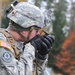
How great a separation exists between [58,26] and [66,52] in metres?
5.17

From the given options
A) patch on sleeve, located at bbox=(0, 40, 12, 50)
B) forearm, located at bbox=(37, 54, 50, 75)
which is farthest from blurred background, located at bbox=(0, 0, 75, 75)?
patch on sleeve, located at bbox=(0, 40, 12, 50)

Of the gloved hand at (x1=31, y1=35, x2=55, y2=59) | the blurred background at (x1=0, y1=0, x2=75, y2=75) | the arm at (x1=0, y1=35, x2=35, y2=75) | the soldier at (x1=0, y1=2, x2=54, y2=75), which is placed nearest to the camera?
the arm at (x1=0, y1=35, x2=35, y2=75)

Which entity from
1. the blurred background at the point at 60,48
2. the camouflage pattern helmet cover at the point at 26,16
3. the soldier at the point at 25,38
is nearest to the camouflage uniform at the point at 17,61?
the soldier at the point at 25,38

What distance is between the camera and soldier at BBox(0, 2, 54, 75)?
15.0 ft

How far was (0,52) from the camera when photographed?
4.42m

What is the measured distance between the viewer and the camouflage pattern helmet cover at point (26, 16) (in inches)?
189

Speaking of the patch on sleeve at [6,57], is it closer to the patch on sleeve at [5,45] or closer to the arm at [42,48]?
the patch on sleeve at [5,45]

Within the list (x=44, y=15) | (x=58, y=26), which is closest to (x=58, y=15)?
(x=58, y=26)

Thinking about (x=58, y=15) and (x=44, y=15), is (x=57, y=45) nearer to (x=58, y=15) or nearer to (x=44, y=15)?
(x=58, y=15)

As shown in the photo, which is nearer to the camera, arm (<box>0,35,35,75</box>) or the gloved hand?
arm (<box>0,35,35,75</box>)

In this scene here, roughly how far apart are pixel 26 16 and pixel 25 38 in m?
0.25

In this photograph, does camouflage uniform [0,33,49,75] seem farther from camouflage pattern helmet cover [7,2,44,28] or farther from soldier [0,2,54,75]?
camouflage pattern helmet cover [7,2,44,28]

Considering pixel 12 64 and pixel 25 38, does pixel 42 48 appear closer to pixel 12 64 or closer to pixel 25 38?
pixel 25 38

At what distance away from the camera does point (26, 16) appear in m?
4.83
